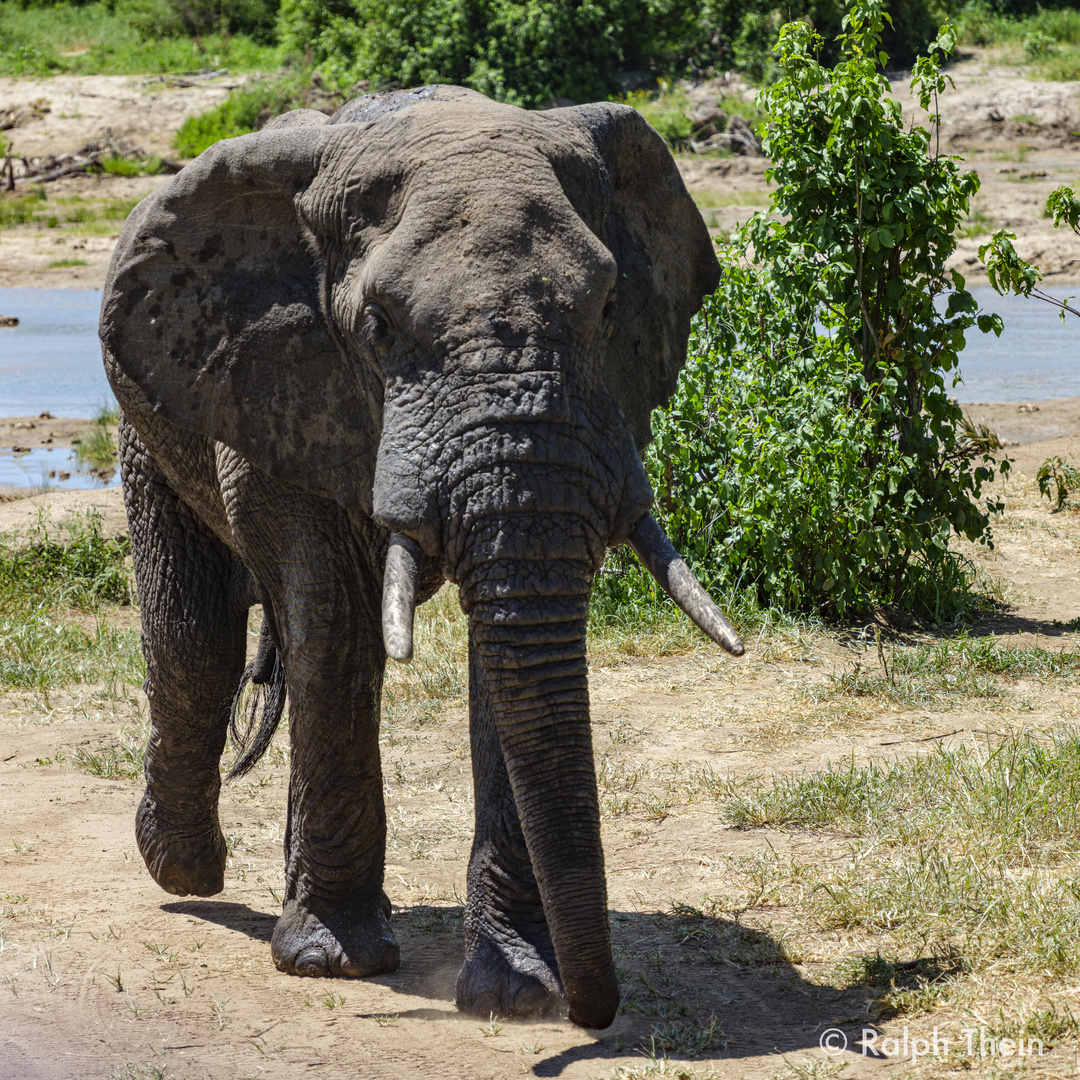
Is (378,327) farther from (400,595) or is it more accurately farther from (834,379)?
(834,379)

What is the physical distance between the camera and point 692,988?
12.4 feet

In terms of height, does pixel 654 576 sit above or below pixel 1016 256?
below

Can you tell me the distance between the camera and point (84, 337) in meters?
17.8

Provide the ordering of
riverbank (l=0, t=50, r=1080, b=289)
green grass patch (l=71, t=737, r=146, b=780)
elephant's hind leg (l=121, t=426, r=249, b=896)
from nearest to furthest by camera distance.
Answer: elephant's hind leg (l=121, t=426, r=249, b=896) → green grass patch (l=71, t=737, r=146, b=780) → riverbank (l=0, t=50, r=1080, b=289)

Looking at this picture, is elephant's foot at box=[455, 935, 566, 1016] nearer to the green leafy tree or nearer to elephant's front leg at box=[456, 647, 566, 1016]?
elephant's front leg at box=[456, 647, 566, 1016]

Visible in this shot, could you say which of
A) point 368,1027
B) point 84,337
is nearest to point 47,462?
point 84,337

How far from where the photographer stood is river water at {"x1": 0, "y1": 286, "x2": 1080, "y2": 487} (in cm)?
1378

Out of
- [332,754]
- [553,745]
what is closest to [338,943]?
→ [332,754]

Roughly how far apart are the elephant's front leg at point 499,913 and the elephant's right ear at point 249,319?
69 cm

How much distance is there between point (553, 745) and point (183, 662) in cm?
207

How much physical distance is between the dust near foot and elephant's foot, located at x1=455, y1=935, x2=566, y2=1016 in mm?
63

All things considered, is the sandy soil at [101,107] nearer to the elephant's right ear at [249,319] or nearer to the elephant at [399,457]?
the elephant at [399,457]

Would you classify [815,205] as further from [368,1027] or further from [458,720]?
[368,1027]

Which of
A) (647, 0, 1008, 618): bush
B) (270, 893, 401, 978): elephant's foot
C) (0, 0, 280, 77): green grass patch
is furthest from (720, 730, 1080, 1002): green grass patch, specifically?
(0, 0, 280, 77): green grass patch
